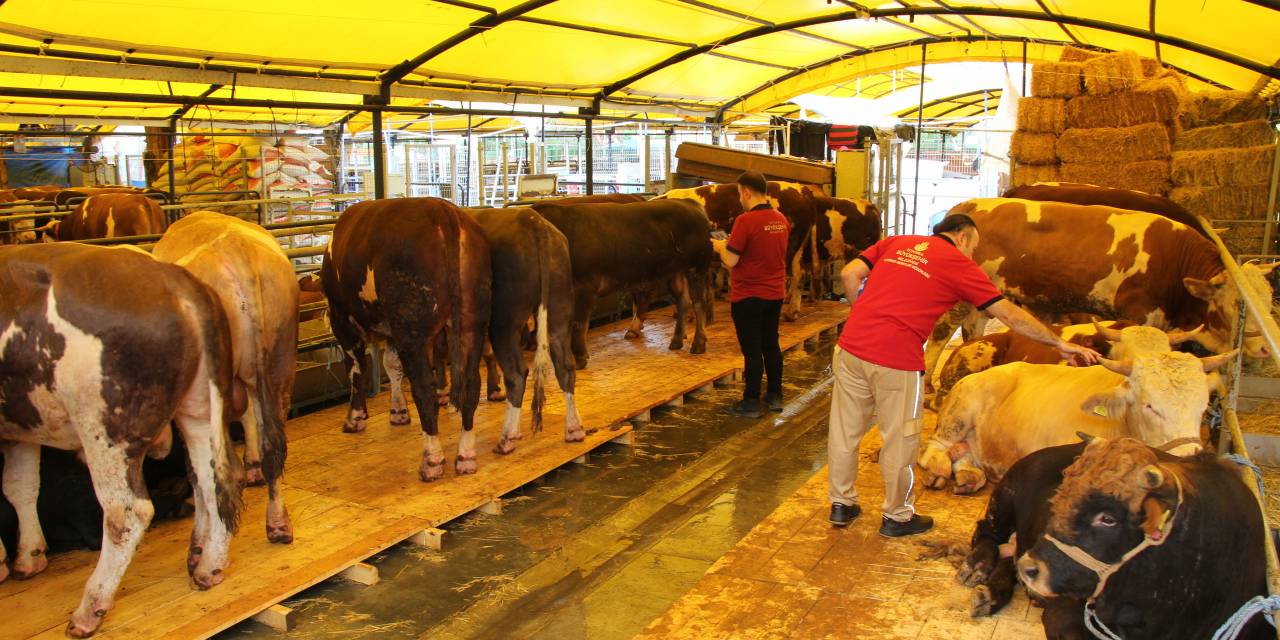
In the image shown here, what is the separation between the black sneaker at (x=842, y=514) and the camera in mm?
5398

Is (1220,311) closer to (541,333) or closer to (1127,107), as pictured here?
(1127,107)

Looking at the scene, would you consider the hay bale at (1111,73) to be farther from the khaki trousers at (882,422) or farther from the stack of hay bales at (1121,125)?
the khaki trousers at (882,422)

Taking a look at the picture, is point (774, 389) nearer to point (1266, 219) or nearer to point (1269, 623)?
point (1269, 623)

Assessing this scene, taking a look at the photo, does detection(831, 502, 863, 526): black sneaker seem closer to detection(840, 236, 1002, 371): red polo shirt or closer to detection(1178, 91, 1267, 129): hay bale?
detection(840, 236, 1002, 371): red polo shirt

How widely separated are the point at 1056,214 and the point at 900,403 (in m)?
3.89

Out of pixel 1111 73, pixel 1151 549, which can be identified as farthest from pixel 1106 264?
pixel 1151 549

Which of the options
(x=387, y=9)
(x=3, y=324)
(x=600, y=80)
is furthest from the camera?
(x=600, y=80)

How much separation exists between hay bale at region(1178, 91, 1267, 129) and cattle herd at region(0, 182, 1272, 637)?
4.61 m

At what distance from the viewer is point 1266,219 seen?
11047mm

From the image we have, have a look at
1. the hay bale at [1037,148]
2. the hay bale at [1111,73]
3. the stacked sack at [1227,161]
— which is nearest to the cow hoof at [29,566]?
the hay bale at [1037,148]

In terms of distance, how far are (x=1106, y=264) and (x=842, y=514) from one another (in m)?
3.88

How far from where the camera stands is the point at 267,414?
5164 mm

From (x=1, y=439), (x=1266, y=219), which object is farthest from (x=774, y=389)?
(x=1266, y=219)

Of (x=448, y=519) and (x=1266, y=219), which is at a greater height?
(x=1266, y=219)
